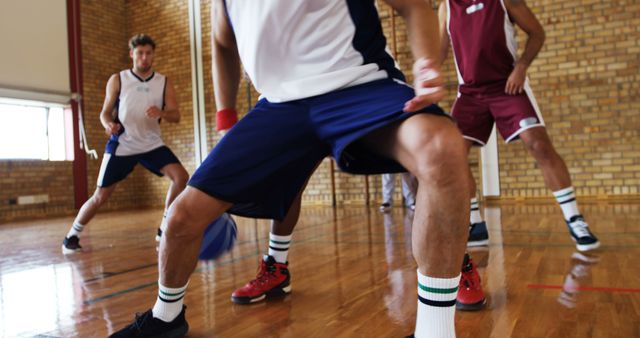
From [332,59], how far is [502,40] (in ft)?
6.39

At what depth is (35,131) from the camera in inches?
356

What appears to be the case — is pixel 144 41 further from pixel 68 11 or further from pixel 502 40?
pixel 68 11

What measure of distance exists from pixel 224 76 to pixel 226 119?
16cm

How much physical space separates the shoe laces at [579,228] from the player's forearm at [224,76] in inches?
90.9

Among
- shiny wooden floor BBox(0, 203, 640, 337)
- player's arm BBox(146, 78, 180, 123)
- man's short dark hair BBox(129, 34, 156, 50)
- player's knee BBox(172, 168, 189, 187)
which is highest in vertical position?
man's short dark hair BBox(129, 34, 156, 50)

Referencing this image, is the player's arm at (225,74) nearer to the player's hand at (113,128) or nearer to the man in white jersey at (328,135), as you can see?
the man in white jersey at (328,135)

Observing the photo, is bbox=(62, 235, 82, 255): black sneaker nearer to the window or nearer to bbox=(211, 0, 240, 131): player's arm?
bbox=(211, 0, 240, 131): player's arm

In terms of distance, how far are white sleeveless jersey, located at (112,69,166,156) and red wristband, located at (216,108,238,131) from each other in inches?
103

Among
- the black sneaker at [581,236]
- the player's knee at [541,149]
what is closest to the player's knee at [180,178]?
the player's knee at [541,149]

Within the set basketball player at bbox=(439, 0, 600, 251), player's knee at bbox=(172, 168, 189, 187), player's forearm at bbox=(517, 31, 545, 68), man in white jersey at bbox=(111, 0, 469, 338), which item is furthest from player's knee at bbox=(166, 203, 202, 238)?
player's knee at bbox=(172, 168, 189, 187)

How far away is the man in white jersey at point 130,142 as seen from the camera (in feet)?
13.7

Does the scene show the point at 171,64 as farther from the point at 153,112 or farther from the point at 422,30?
the point at 422,30

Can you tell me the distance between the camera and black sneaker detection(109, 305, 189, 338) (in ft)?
5.67

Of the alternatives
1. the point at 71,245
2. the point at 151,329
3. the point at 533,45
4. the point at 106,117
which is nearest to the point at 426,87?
the point at 151,329
